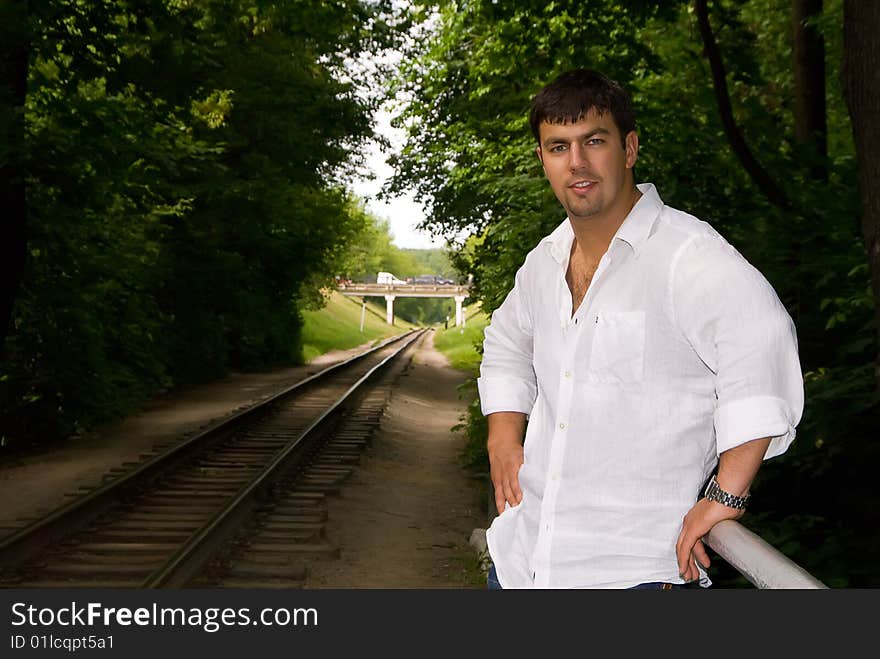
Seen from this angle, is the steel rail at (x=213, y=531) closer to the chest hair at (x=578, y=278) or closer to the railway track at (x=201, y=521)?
the railway track at (x=201, y=521)

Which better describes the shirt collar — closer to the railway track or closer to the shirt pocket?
the shirt pocket

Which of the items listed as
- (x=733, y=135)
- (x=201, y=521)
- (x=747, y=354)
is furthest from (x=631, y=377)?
(x=201, y=521)

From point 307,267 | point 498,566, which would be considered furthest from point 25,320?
point 307,267

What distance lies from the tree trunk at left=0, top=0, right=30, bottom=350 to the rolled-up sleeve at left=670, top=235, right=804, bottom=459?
917 cm

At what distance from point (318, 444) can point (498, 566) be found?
1259 centimetres

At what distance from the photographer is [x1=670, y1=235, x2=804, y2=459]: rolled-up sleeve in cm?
195

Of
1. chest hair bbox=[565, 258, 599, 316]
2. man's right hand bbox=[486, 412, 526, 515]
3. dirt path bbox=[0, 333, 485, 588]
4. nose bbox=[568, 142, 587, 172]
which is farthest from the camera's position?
dirt path bbox=[0, 333, 485, 588]

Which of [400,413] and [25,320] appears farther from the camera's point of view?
[400,413]

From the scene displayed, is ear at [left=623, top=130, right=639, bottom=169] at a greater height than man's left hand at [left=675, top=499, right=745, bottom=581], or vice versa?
ear at [left=623, top=130, right=639, bottom=169]

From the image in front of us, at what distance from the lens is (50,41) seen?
36.6ft

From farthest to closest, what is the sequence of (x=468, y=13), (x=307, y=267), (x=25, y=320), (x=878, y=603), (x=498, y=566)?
(x=307, y=267) < (x=25, y=320) < (x=468, y=13) < (x=498, y=566) < (x=878, y=603)

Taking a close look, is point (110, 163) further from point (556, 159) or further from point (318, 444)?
point (556, 159)

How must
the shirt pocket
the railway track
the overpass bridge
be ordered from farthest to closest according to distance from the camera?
the overpass bridge → the railway track → the shirt pocket

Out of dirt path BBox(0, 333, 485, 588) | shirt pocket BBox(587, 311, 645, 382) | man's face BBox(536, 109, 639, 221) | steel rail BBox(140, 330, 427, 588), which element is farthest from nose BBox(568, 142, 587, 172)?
dirt path BBox(0, 333, 485, 588)
